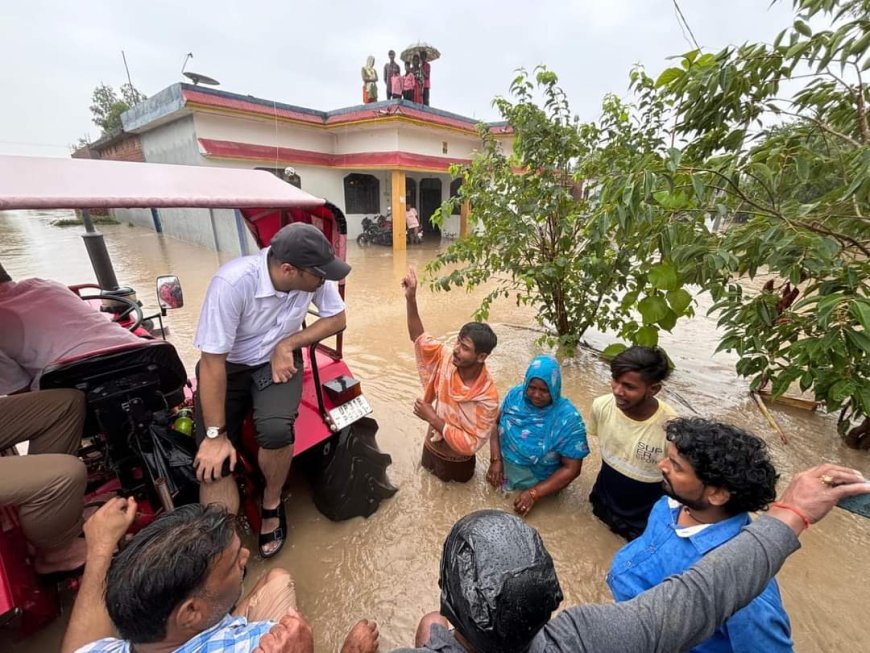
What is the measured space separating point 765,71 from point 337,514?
340 centimetres

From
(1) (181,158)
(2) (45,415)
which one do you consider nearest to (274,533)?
(2) (45,415)

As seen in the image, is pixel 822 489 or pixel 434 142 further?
pixel 434 142

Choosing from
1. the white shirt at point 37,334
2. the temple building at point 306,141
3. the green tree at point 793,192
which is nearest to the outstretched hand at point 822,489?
the green tree at point 793,192

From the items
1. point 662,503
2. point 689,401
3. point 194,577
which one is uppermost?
point 194,577

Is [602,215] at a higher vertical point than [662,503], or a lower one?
higher

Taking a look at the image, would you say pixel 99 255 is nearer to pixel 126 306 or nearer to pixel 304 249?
pixel 126 306

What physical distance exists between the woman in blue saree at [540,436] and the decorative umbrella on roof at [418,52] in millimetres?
15517

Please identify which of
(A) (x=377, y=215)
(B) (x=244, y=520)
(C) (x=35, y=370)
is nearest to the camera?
(C) (x=35, y=370)

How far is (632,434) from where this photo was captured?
203 centimetres

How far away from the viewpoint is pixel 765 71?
1.92 m

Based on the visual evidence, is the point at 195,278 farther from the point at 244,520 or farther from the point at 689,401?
the point at 689,401

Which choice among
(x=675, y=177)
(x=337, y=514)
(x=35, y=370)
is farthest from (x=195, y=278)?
(x=675, y=177)

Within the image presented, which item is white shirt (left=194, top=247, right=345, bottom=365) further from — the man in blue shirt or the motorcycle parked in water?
the motorcycle parked in water

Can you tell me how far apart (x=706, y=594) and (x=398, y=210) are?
39.7 feet
